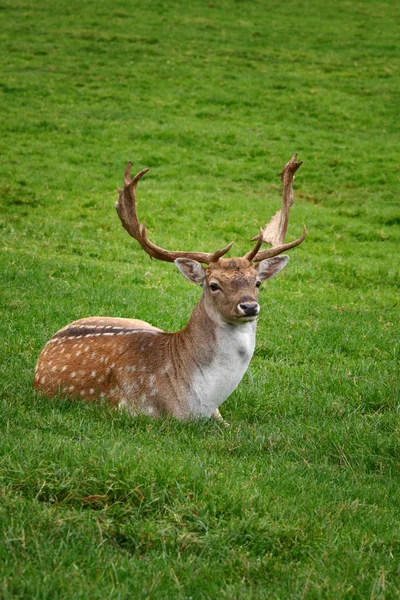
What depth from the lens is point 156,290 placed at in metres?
10.8

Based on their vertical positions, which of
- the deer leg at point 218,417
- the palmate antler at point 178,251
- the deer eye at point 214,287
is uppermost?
the palmate antler at point 178,251

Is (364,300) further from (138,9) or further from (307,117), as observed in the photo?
(138,9)

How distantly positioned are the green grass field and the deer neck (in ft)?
1.06

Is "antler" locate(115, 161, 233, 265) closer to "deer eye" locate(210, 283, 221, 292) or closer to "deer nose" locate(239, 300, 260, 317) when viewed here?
"deer eye" locate(210, 283, 221, 292)

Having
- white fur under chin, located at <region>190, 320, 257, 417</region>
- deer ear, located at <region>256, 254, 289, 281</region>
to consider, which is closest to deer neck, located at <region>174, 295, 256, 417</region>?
white fur under chin, located at <region>190, 320, 257, 417</region>

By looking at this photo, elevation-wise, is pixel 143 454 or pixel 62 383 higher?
pixel 143 454

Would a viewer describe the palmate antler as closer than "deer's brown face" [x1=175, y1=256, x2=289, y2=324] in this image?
No

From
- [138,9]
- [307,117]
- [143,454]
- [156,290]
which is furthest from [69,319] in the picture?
[138,9]

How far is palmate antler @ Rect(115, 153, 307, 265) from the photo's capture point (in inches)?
275

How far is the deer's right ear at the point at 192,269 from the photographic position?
6750 millimetres

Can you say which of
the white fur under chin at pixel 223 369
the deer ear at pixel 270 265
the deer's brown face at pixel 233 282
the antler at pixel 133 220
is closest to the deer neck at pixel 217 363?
the white fur under chin at pixel 223 369

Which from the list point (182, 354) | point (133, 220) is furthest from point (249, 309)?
point (133, 220)

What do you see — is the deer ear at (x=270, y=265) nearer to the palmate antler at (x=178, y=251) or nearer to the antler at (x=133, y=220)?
the palmate antler at (x=178, y=251)

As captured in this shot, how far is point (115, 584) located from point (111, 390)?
305 cm
